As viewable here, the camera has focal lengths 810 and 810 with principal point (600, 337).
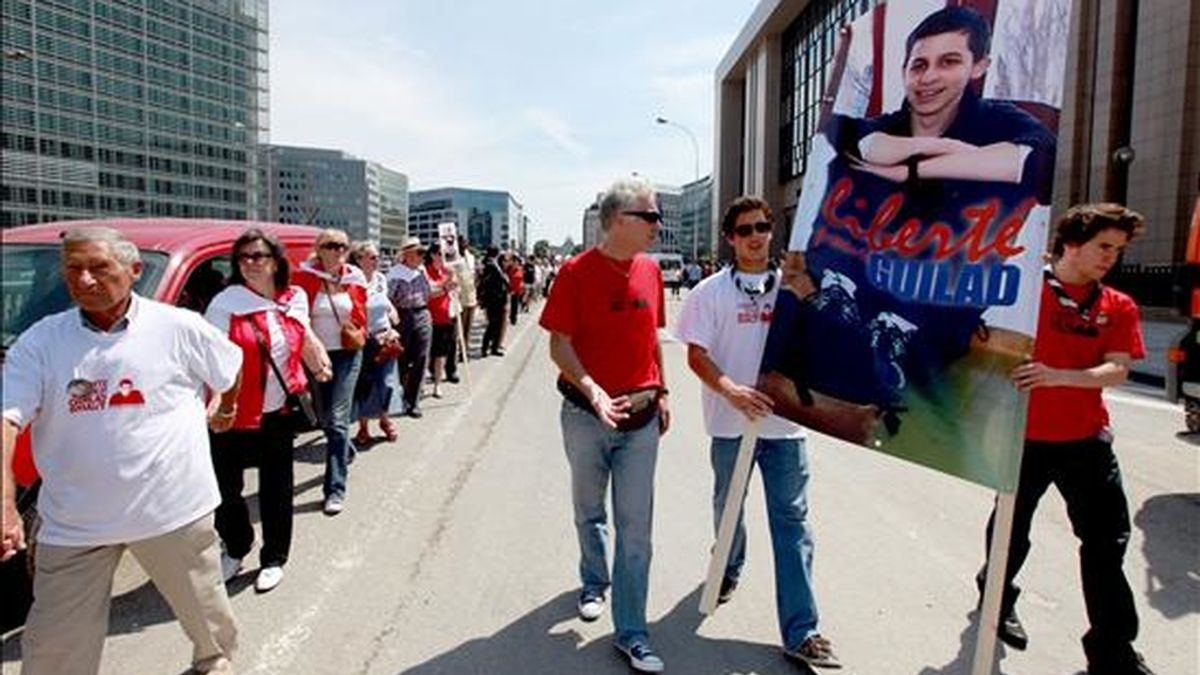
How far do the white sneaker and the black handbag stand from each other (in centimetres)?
74

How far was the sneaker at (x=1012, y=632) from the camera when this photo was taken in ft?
12.0

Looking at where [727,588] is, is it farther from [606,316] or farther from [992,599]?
[606,316]

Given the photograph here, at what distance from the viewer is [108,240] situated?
2.82m

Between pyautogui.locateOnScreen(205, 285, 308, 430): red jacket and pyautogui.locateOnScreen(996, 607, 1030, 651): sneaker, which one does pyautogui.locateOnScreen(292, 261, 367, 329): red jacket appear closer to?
pyautogui.locateOnScreen(205, 285, 308, 430): red jacket

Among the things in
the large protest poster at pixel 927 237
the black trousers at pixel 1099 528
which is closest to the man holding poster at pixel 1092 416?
the black trousers at pixel 1099 528

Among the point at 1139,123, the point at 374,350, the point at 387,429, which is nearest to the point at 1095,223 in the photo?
the point at 374,350

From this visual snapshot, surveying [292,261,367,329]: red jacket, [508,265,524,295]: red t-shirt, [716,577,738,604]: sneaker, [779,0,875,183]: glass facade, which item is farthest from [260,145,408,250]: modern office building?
[716,577,738,604]: sneaker

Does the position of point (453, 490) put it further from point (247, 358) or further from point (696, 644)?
point (696, 644)

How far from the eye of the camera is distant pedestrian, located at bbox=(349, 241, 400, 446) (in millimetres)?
7062

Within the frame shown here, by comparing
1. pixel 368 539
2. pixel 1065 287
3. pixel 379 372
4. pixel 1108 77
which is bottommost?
pixel 368 539

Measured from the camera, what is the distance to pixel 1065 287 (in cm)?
342

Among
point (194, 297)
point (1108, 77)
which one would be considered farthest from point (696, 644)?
point (1108, 77)

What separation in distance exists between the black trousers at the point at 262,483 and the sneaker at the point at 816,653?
2746 millimetres

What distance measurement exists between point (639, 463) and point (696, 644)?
0.90 metres
